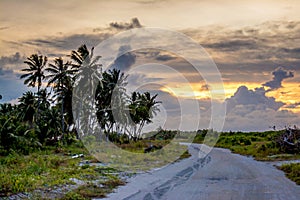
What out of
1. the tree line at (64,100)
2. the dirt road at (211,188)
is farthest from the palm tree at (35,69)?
the dirt road at (211,188)

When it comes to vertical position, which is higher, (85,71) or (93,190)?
(85,71)

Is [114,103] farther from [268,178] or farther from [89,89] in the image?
[268,178]

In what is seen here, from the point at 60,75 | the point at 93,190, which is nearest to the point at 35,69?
the point at 60,75

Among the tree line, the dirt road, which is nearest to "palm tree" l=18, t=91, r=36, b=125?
the tree line

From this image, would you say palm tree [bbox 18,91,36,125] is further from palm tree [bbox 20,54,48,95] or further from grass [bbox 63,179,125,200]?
grass [bbox 63,179,125,200]

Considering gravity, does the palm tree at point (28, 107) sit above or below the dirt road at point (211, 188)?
above

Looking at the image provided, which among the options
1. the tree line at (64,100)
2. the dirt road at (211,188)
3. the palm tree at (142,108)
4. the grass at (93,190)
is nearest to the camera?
the grass at (93,190)

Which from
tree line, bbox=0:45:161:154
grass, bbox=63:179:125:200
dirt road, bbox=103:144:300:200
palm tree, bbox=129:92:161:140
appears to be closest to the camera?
grass, bbox=63:179:125:200

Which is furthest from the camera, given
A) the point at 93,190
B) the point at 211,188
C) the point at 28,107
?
the point at 28,107

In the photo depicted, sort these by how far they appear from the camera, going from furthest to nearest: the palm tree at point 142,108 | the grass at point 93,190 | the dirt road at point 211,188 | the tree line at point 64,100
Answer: the palm tree at point 142,108, the tree line at point 64,100, the dirt road at point 211,188, the grass at point 93,190

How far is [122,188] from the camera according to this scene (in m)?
17.2

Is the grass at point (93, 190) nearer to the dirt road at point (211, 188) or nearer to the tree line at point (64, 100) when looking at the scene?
the dirt road at point (211, 188)

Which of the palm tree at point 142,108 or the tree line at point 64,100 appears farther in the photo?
the palm tree at point 142,108

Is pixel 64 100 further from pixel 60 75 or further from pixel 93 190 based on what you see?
pixel 93 190
